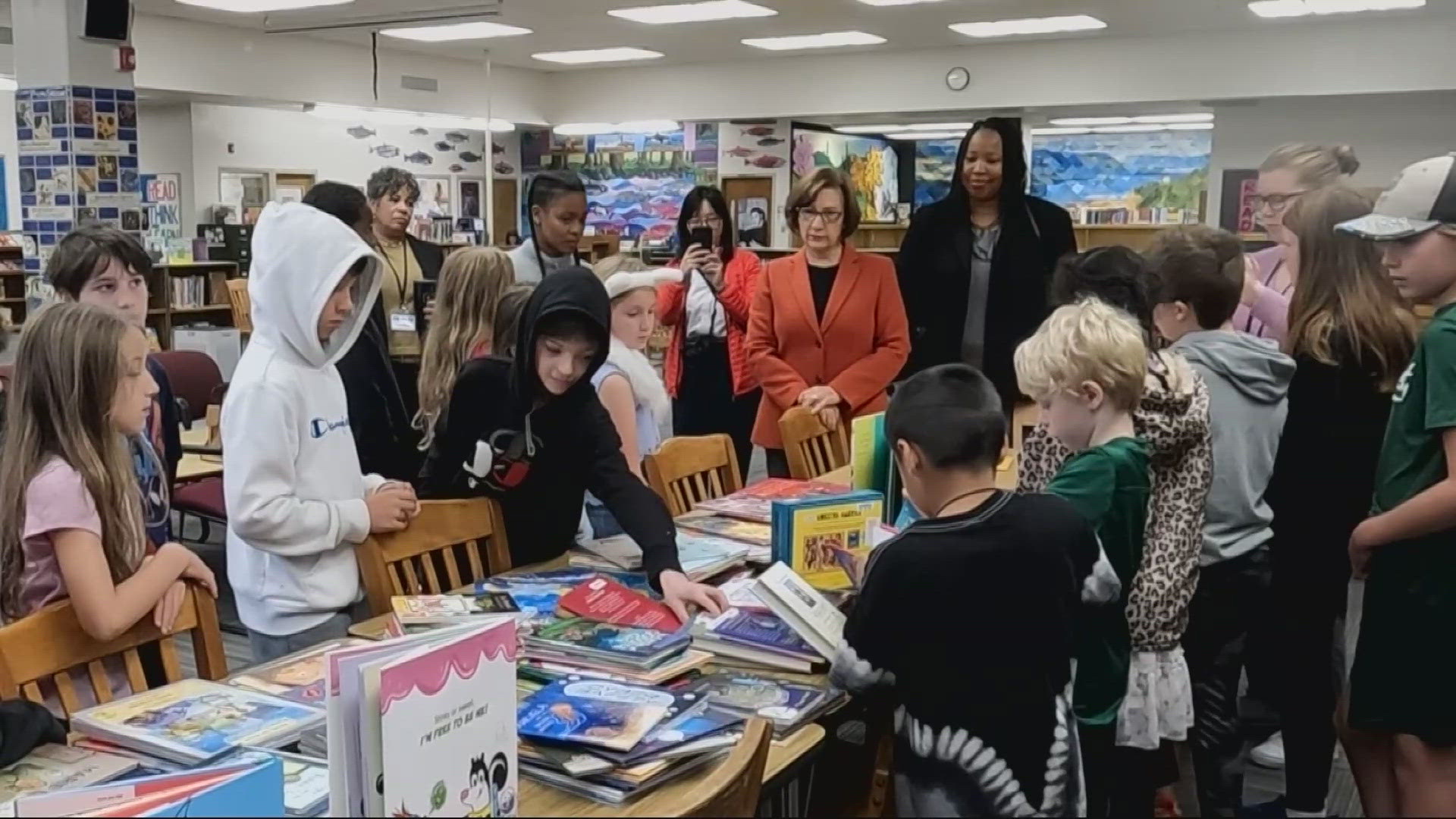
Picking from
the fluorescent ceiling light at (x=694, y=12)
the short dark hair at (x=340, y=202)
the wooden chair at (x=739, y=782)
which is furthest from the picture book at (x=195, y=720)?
the fluorescent ceiling light at (x=694, y=12)

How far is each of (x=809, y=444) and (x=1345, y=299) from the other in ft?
5.08

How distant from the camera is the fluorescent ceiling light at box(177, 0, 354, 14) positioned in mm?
8422

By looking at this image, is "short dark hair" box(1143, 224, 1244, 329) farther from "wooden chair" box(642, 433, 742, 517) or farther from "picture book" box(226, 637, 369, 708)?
"picture book" box(226, 637, 369, 708)

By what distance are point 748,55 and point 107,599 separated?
33.5 ft

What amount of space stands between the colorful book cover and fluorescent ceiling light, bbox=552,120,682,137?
1130 centimetres

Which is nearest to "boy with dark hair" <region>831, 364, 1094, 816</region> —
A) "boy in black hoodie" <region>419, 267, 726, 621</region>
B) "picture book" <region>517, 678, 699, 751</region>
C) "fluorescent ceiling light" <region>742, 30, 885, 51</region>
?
"picture book" <region>517, 678, 699, 751</region>

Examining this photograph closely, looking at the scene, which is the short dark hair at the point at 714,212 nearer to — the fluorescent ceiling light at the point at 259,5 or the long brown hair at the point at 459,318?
the long brown hair at the point at 459,318

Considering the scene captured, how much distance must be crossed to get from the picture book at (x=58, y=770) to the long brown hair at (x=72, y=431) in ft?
1.34

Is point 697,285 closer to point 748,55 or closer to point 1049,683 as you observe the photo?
point 1049,683

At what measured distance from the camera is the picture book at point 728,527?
8.82 feet

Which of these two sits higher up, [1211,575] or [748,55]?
[748,55]

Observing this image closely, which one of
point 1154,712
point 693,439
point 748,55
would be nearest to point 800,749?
point 1154,712

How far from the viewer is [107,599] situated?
175 cm

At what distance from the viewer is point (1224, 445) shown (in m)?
2.64
